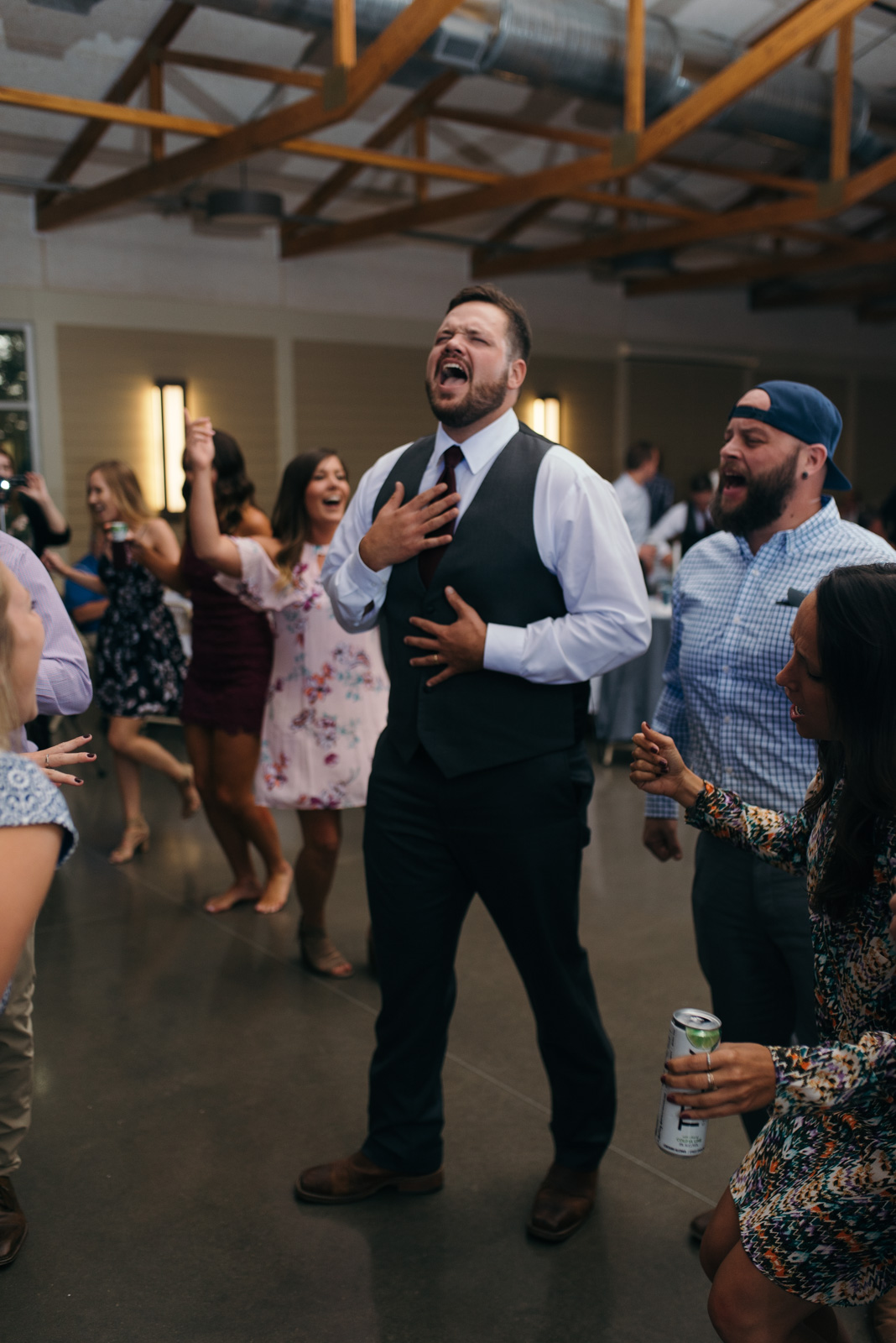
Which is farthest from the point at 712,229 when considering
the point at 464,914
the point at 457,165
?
the point at 464,914

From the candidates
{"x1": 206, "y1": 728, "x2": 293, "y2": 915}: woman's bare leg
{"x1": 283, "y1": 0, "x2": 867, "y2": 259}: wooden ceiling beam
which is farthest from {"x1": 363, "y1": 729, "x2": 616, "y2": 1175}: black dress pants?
{"x1": 283, "y1": 0, "x2": 867, "y2": 259}: wooden ceiling beam

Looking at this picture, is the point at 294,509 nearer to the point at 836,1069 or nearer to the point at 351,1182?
the point at 351,1182

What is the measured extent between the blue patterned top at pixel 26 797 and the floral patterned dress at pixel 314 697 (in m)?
2.03

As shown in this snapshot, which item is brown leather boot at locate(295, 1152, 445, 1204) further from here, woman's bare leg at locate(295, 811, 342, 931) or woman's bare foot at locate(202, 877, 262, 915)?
woman's bare foot at locate(202, 877, 262, 915)

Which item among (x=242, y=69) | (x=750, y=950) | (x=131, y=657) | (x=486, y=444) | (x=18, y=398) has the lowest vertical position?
(x=750, y=950)

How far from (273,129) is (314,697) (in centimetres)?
409

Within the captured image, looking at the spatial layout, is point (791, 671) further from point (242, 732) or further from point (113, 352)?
point (113, 352)

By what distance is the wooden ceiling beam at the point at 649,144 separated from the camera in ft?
17.7

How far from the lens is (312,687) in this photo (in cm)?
334

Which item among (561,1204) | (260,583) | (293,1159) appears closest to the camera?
(561,1204)

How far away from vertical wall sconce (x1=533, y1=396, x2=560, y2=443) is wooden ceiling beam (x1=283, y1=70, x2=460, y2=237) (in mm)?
2999

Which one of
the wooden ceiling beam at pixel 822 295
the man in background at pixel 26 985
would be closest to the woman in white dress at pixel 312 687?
the man in background at pixel 26 985

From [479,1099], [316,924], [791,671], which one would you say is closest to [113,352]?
[316,924]

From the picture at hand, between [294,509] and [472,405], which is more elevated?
[472,405]
